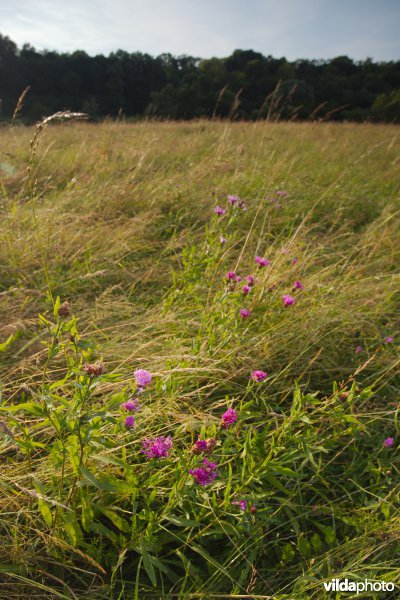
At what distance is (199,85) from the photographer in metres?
11.8

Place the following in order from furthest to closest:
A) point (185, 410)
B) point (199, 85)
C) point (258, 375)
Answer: point (199, 85) → point (185, 410) → point (258, 375)

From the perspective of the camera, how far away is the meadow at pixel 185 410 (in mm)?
1017

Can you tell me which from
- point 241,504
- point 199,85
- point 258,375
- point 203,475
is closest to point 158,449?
point 203,475

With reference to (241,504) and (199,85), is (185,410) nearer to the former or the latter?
(241,504)

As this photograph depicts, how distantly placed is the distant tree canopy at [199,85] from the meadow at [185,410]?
3.09m

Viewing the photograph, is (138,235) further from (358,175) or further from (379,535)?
(358,175)

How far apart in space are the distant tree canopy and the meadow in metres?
3.09

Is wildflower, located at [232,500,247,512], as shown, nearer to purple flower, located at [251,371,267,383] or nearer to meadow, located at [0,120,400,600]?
meadow, located at [0,120,400,600]

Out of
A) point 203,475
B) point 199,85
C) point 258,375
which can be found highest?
point 199,85

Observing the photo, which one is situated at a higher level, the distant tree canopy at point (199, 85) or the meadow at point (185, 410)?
the distant tree canopy at point (199, 85)

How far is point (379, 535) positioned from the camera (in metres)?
1.09

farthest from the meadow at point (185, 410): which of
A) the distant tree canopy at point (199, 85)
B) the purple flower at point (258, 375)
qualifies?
the distant tree canopy at point (199, 85)

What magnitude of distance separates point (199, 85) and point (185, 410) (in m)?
12.3

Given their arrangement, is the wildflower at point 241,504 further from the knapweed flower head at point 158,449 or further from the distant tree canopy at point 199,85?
the distant tree canopy at point 199,85
